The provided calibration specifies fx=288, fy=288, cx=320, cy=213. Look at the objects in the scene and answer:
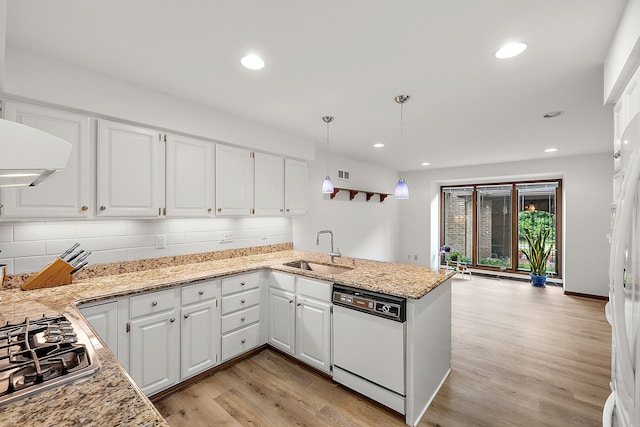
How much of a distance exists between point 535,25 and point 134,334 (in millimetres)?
3209

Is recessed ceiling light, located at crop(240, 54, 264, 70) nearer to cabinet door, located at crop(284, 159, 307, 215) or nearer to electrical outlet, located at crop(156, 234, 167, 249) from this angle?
cabinet door, located at crop(284, 159, 307, 215)

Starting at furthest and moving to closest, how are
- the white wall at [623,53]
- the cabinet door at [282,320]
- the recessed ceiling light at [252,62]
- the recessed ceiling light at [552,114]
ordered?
the recessed ceiling light at [552,114]
the cabinet door at [282,320]
the recessed ceiling light at [252,62]
the white wall at [623,53]

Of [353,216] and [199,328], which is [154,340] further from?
[353,216]

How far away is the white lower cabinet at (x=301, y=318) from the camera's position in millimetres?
2459

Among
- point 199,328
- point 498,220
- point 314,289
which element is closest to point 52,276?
point 199,328

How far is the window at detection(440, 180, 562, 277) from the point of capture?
5.95 metres

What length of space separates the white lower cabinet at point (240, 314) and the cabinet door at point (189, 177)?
763mm

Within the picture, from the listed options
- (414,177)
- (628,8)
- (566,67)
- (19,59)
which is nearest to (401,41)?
(628,8)

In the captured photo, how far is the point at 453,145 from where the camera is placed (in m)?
4.36

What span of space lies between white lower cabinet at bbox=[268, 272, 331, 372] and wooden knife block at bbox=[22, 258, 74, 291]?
5.25ft

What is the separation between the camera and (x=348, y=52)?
6.22ft

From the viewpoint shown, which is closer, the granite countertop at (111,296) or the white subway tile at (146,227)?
the granite countertop at (111,296)

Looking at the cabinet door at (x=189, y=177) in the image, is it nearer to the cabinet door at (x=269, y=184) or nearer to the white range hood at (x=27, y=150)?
the cabinet door at (x=269, y=184)

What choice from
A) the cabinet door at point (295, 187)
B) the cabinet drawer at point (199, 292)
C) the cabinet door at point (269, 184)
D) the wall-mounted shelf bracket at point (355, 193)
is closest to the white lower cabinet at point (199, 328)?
the cabinet drawer at point (199, 292)
